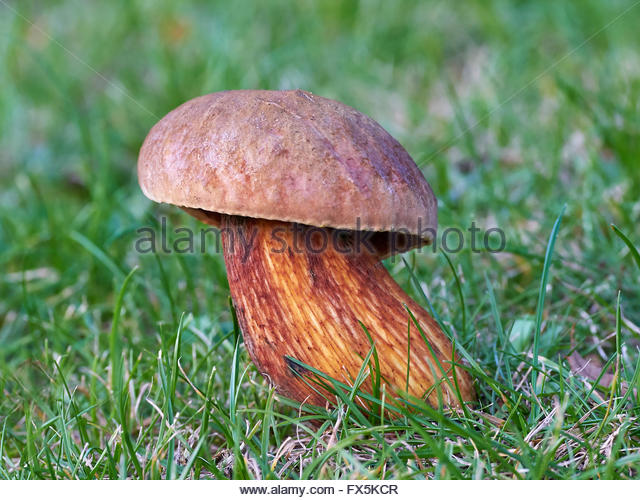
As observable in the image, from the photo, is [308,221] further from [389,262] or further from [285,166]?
[389,262]

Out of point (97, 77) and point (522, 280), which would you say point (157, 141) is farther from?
point (97, 77)

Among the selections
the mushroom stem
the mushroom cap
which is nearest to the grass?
the mushroom stem

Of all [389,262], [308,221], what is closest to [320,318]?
[308,221]

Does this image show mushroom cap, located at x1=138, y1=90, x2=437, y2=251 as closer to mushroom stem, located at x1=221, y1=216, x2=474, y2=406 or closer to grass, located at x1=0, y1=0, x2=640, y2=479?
mushroom stem, located at x1=221, y1=216, x2=474, y2=406

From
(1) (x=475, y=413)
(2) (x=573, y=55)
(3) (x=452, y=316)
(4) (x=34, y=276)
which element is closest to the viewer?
(1) (x=475, y=413)

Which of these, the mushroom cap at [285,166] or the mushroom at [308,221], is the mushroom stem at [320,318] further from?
the mushroom cap at [285,166]

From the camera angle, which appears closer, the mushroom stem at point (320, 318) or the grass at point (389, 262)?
the grass at point (389, 262)

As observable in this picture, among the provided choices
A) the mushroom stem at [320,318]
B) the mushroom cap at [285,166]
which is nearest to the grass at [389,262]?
the mushroom stem at [320,318]

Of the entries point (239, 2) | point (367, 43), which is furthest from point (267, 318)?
point (239, 2)
